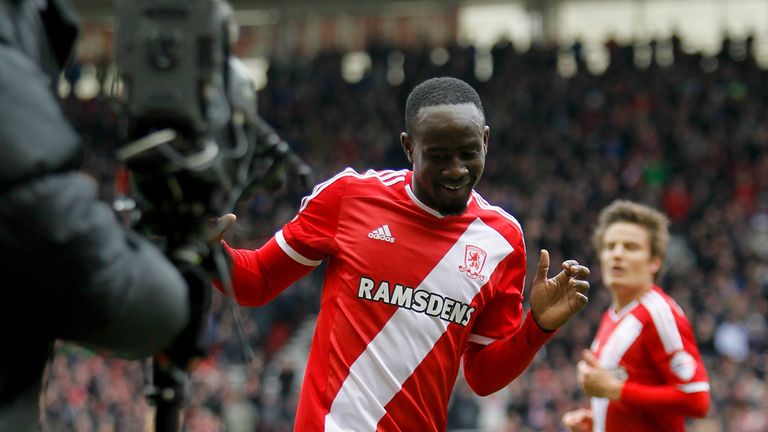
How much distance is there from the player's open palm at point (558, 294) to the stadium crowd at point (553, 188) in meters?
10.9

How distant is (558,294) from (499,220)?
1.80 ft

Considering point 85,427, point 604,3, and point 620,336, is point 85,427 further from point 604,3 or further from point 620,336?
point 604,3

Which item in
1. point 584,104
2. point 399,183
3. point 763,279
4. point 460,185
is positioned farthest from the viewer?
point 584,104

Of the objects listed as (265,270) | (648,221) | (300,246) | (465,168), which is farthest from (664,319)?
(265,270)

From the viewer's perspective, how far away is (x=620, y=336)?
5.67 m

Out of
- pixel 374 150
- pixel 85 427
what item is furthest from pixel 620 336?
pixel 374 150

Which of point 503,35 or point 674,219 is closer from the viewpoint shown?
point 674,219

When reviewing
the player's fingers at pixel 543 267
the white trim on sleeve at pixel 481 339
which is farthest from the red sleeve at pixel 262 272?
the player's fingers at pixel 543 267

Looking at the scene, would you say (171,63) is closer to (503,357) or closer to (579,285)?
(579,285)

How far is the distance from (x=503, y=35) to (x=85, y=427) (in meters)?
13.4

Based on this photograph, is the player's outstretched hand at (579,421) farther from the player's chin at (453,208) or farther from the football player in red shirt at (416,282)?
the player's chin at (453,208)

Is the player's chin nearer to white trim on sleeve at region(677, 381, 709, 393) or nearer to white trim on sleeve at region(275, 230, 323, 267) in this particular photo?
white trim on sleeve at region(275, 230, 323, 267)

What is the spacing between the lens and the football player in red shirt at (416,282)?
4043 millimetres

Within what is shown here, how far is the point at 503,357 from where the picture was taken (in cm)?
418
